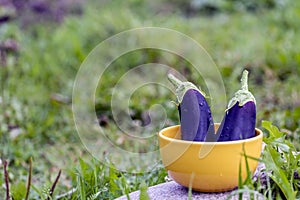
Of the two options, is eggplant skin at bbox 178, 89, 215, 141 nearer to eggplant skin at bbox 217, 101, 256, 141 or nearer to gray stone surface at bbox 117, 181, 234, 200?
eggplant skin at bbox 217, 101, 256, 141

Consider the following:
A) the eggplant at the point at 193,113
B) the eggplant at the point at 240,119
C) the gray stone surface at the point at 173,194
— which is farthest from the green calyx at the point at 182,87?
the gray stone surface at the point at 173,194

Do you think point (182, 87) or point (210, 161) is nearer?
point (210, 161)

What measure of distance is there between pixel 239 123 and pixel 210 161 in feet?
0.57

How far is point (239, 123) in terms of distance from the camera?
1.87 meters

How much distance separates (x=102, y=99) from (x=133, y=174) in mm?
1613

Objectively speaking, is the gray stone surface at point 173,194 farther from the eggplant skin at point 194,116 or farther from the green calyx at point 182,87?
the green calyx at point 182,87

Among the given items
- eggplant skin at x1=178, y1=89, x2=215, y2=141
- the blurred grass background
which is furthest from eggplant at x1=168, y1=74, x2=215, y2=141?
the blurred grass background

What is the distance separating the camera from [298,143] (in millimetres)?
2949

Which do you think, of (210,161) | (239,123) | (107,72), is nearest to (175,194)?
(210,161)

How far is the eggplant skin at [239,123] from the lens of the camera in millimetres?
Result: 1866

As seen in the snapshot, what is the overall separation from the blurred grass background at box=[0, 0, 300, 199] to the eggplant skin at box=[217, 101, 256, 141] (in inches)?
23.2

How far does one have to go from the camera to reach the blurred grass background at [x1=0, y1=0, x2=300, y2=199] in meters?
3.50

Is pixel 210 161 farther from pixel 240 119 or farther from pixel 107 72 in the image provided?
pixel 107 72

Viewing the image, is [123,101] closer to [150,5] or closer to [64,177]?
[64,177]
